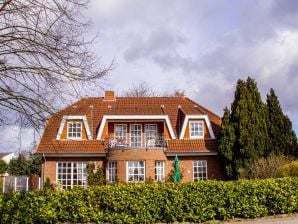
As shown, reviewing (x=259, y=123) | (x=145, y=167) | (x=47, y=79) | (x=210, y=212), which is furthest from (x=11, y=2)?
(x=259, y=123)

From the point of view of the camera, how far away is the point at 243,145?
33.3 m

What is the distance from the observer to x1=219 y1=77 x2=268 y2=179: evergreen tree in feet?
109

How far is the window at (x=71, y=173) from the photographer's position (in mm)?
35188

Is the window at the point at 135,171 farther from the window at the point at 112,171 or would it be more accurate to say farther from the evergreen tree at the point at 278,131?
the evergreen tree at the point at 278,131

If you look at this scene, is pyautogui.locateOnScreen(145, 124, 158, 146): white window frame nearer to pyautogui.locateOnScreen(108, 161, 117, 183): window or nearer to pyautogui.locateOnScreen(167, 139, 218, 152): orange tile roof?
pyautogui.locateOnScreen(167, 139, 218, 152): orange tile roof

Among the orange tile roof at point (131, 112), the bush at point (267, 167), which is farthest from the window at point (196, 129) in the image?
the bush at point (267, 167)

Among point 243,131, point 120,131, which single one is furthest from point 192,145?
point 120,131

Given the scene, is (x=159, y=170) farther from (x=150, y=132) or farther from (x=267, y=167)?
(x=267, y=167)

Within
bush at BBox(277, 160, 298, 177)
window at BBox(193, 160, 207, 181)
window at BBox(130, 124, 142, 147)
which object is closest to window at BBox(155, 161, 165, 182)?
window at BBox(193, 160, 207, 181)

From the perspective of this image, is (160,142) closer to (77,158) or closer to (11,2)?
(77,158)

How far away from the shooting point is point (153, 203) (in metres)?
18.5

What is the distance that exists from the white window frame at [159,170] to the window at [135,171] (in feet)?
3.96

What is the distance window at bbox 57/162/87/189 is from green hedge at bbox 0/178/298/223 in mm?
17014

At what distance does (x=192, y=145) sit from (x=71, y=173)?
370 inches
